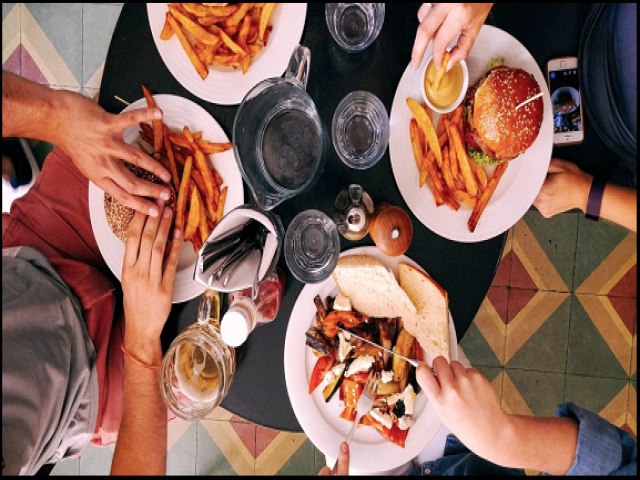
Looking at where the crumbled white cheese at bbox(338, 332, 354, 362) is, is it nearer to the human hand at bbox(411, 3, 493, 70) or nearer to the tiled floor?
the human hand at bbox(411, 3, 493, 70)

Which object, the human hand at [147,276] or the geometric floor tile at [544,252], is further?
the geometric floor tile at [544,252]

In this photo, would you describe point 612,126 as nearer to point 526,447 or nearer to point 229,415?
point 526,447

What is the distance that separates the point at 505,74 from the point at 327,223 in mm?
584

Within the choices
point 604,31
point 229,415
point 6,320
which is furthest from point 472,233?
point 229,415

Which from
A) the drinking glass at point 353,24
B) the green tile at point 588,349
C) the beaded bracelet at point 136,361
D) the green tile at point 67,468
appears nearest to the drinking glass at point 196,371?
the beaded bracelet at point 136,361

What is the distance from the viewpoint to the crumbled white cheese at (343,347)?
1.52 m

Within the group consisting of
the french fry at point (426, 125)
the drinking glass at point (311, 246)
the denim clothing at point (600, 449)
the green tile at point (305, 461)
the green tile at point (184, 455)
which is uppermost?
the french fry at point (426, 125)

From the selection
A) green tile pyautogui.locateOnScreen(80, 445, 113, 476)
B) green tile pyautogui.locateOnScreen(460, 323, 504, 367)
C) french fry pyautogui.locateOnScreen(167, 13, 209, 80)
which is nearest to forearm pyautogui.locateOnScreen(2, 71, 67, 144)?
french fry pyautogui.locateOnScreen(167, 13, 209, 80)

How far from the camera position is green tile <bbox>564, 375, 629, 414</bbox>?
8.13 feet

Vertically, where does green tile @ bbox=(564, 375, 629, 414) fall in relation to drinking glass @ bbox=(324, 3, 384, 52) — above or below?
below

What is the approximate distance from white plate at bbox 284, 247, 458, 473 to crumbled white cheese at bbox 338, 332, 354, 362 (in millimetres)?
77

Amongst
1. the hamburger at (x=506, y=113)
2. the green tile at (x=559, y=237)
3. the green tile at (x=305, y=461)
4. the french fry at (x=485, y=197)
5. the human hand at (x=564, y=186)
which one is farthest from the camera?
the green tile at (x=305, y=461)

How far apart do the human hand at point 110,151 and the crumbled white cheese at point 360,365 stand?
2.21 ft

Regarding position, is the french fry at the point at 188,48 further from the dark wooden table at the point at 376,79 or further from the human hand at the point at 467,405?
A: the human hand at the point at 467,405
